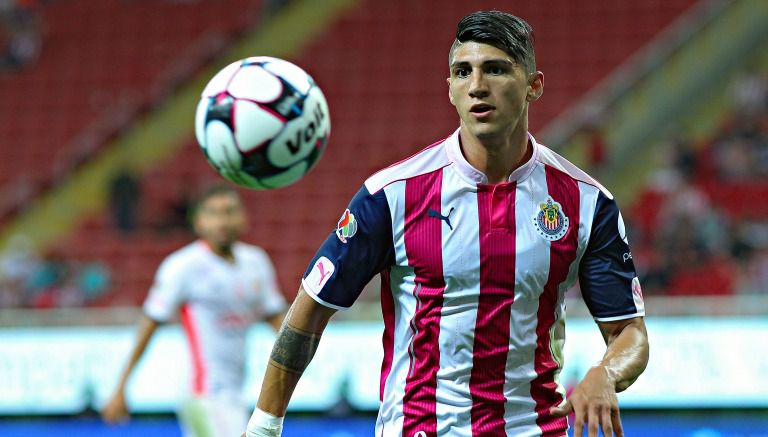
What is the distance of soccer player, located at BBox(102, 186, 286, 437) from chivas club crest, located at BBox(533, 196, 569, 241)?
3625mm

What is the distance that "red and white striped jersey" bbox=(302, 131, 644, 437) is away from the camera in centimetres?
357

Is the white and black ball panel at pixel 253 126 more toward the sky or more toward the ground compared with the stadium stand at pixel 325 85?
more toward the ground

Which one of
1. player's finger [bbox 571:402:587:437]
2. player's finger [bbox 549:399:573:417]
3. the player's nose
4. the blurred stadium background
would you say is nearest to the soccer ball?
the player's nose

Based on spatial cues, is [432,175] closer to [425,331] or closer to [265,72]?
[425,331]

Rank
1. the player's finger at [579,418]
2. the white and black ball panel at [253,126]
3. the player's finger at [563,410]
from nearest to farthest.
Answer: the player's finger at [579,418] → the player's finger at [563,410] → the white and black ball panel at [253,126]

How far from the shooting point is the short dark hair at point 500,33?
137 inches

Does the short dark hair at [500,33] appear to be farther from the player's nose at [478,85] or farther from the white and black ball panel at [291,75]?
the white and black ball panel at [291,75]

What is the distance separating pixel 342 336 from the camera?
12.0 meters

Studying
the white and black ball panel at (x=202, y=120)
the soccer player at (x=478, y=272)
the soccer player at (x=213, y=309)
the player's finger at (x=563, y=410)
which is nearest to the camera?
the player's finger at (x=563, y=410)

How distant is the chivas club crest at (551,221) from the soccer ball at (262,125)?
3.93 ft

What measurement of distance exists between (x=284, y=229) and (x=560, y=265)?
13.5 metres

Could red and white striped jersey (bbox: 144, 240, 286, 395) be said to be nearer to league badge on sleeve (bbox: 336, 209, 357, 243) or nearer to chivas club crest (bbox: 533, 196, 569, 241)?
league badge on sleeve (bbox: 336, 209, 357, 243)

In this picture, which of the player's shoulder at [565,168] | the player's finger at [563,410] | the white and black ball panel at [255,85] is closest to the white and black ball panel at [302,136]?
the white and black ball panel at [255,85]

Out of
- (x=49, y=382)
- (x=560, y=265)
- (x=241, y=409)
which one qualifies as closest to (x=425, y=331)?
(x=560, y=265)
